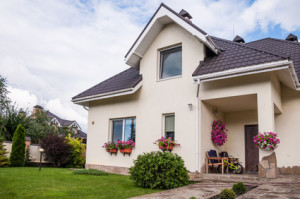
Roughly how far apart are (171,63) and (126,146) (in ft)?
12.6

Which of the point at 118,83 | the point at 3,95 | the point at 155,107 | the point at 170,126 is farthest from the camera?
the point at 3,95

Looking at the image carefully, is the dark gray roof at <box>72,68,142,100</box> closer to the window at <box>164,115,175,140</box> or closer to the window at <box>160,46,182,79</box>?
the window at <box>160,46,182,79</box>

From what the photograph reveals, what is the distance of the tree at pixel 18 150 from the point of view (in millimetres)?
14172

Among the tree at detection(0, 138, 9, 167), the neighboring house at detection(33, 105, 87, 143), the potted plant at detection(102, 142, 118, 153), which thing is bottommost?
the tree at detection(0, 138, 9, 167)

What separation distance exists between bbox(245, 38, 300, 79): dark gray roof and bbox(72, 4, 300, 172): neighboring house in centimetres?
4

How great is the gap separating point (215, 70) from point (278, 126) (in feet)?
11.2

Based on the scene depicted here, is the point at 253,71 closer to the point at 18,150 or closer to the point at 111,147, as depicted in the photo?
the point at 111,147

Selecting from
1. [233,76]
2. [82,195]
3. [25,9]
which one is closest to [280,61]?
[233,76]

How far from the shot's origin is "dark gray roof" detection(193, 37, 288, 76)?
25.9 feet

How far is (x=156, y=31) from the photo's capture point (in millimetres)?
10891

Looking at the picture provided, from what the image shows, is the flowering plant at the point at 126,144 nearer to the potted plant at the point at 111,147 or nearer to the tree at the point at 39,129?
the potted plant at the point at 111,147

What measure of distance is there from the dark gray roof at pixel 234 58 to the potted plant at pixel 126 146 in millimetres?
3978

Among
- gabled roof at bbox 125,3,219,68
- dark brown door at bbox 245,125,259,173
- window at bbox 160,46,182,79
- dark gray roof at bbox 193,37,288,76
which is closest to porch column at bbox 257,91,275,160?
dark gray roof at bbox 193,37,288,76

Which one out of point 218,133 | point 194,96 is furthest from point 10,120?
point 218,133
